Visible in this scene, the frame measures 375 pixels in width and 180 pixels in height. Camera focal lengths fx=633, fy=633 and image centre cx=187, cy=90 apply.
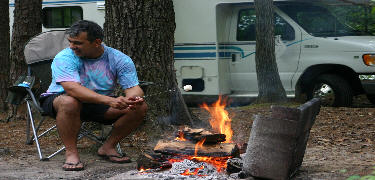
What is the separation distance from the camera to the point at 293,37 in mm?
10273

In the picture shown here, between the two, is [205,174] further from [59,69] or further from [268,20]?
[268,20]

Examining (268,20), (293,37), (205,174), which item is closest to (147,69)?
(205,174)

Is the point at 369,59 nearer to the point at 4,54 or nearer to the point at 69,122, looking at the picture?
the point at 4,54

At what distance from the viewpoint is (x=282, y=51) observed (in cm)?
1043

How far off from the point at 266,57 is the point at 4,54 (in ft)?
13.7

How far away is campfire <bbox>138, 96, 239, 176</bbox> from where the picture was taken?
4.65 metres

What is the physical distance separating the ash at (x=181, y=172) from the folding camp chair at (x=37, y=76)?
39.2 inches

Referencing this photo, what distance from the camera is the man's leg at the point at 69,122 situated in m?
4.99

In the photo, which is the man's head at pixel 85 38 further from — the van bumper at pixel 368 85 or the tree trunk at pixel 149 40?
the van bumper at pixel 368 85

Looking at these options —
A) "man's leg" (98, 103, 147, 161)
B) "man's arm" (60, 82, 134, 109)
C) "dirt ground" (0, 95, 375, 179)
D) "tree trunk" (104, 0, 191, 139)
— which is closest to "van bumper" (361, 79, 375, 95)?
"dirt ground" (0, 95, 375, 179)

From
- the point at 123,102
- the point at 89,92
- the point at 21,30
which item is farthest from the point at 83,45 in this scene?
the point at 21,30

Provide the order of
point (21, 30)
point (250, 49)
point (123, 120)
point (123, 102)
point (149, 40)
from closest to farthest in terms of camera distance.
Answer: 1. point (123, 102)
2. point (123, 120)
3. point (149, 40)
4. point (21, 30)
5. point (250, 49)

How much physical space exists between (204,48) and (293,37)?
1.49 metres

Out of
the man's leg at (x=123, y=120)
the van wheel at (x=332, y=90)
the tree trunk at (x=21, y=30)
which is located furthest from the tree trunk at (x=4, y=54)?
the man's leg at (x=123, y=120)
